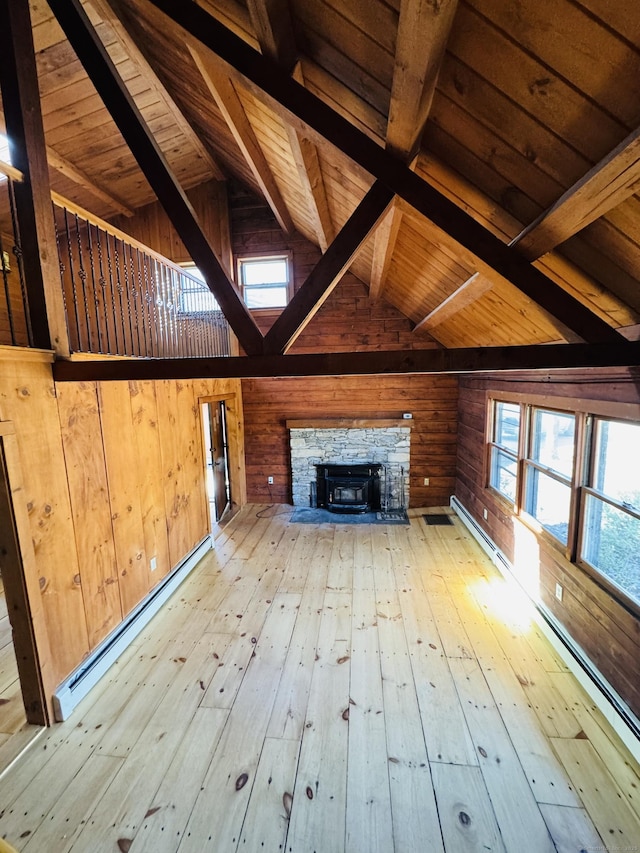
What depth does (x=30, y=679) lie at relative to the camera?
2.13 meters

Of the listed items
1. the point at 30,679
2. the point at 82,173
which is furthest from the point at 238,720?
the point at 82,173

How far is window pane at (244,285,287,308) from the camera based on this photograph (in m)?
5.65

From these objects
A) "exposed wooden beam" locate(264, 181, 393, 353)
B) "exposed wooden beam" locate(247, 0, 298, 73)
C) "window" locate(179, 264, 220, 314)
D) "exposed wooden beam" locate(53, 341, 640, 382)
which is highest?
"exposed wooden beam" locate(247, 0, 298, 73)

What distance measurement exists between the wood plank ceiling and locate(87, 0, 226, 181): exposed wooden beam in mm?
20

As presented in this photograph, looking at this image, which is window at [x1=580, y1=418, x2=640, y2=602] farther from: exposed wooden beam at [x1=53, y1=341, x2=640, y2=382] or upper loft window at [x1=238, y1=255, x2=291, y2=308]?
upper loft window at [x1=238, y1=255, x2=291, y2=308]

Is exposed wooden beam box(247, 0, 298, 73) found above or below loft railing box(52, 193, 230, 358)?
above

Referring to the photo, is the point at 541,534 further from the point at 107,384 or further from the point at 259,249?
the point at 259,249

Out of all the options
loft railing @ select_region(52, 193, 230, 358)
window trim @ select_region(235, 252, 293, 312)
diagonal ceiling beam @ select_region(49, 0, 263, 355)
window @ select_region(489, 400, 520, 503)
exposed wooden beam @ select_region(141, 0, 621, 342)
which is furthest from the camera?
window trim @ select_region(235, 252, 293, 312)

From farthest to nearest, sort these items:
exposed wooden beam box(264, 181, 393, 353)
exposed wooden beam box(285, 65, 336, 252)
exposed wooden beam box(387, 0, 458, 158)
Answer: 1. exposed wooden beam box(285, 65, 336, 252)
2. exposed wooden beam box(264, 181, 393, 353)
3. exposed wooden beam box(387, 0, 458, 158)

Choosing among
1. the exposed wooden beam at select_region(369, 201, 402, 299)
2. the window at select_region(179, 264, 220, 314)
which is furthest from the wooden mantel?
the exposed wooden beam at select_region(369, 201, 402, 299)

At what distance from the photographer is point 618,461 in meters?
2.42

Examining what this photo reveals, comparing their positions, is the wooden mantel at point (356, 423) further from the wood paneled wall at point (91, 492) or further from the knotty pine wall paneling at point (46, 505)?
the knotty pine wall paneling at point (46, 505)

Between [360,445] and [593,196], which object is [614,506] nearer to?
[593,196]

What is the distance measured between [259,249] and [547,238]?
488 cm
